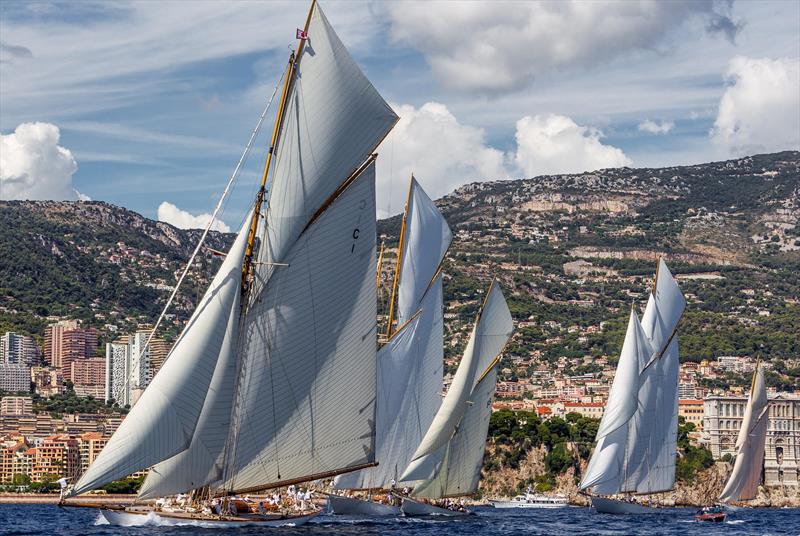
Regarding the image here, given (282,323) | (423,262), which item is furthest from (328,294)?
(423,262)

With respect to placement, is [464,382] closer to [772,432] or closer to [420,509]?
[420,509]

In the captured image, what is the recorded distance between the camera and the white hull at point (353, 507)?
70875 millimetres

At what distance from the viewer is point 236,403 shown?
46531mm

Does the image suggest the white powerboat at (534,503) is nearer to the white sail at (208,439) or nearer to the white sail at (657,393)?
the white sail at (657,393)

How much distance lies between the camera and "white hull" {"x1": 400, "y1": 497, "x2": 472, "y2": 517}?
75.2m

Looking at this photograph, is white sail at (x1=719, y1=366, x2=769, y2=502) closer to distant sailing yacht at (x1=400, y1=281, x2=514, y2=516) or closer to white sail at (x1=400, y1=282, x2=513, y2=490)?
distant sailing yacht at (x1=400, y1=281, x2=514, y2=516)

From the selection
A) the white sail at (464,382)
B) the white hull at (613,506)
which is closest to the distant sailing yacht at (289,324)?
the white sail at (464,382)

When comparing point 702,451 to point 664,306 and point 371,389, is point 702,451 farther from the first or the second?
point 371,389

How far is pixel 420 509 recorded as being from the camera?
76.1m

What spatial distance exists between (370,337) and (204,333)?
5950 mm

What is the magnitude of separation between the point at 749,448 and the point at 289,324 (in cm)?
7156

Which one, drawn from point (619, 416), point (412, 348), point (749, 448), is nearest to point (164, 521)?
A: point (412, 348)

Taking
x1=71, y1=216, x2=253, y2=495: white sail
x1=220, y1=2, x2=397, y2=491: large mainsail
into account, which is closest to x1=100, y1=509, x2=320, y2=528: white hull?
x1=220, y1=2, x2=397, y2=491: large mainsail

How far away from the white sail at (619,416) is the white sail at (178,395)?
4661 cm
